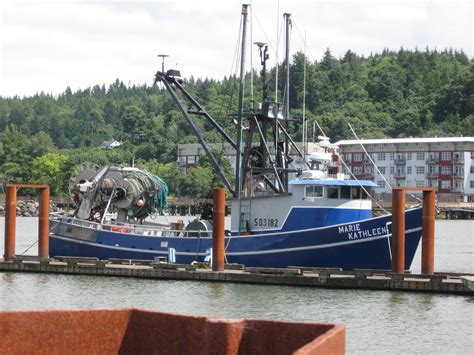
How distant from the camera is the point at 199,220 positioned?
40938 mm

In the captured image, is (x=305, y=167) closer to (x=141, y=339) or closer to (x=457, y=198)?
(x=141, y=339)

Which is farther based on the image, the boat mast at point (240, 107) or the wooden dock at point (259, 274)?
A: the boat mast at point (240, 107)

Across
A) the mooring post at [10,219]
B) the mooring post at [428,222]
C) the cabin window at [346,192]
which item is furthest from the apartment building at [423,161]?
the mooring post at [428,222]

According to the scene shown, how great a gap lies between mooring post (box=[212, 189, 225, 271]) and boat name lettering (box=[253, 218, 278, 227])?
370 cm

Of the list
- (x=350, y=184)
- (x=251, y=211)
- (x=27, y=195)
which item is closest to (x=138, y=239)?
(x=251, y=211)

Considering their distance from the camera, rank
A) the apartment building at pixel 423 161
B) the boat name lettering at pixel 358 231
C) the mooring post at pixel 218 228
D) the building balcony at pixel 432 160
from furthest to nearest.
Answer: the building balcony at pixel 432 160 < the apartment building at pixel 423 161 < the boat name lettering at pixel 358 231 < the mooring post at pixel 218 228

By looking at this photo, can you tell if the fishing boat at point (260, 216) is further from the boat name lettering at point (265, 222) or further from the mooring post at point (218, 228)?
the mooring post at point (218, 228)

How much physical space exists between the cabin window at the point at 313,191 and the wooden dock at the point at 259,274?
2525mm

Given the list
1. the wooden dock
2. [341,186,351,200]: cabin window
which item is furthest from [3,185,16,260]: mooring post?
[341,186,351,200]: cabin window

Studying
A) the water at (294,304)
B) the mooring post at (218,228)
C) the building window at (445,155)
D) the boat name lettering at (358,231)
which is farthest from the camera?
the building window at (445,155)

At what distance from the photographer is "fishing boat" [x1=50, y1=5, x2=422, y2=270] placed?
120 ft

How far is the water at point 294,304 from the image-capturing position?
83.0 feet

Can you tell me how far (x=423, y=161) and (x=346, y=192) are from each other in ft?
369

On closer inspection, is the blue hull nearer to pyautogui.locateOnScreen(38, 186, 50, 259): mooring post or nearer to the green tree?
pyautogui.locateOnScreen(38, 186, 50, 259): mooring post
